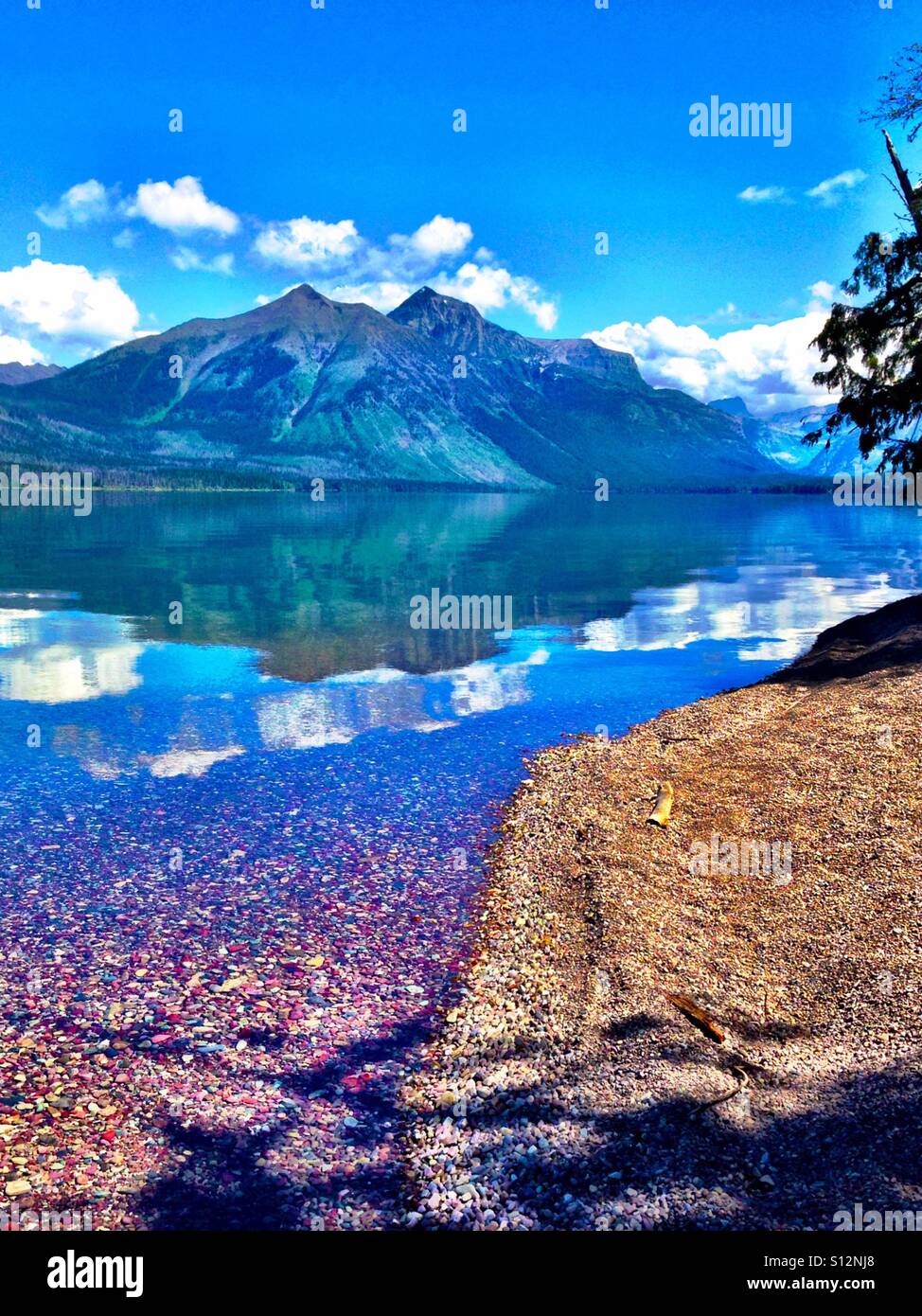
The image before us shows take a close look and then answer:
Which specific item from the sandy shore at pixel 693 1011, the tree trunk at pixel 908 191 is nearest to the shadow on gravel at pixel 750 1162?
the sandy shore at pixel 693 1011

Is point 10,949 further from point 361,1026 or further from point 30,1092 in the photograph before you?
point 361,1026

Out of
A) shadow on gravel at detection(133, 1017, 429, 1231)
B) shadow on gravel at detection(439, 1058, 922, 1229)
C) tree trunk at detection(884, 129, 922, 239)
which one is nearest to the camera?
shadow on gravel at detection(439, 1058, 922, 1229)

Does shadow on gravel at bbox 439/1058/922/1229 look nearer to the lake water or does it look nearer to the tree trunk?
the lake water

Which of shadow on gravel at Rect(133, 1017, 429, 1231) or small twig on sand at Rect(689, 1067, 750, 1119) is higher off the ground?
small twig on sand at Rect(689, 1067, 750, 1119)

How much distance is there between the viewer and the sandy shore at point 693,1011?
335 inches

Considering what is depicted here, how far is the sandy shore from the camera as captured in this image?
8.52 m

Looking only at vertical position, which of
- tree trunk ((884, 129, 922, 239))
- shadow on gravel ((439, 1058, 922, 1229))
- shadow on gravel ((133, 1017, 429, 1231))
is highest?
tree trunk ((884, 129, 922, 239))

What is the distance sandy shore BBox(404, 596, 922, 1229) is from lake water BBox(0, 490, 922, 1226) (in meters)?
1.05

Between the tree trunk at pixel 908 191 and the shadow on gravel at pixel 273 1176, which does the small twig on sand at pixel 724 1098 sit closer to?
the shadow on gravel at pixel 273 1176

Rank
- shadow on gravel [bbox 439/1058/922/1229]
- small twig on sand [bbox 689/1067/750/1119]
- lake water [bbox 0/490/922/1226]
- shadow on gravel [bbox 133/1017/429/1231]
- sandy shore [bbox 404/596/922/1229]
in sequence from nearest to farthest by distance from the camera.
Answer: shadow on gravel [bbox 439/1058/922/1229], sandy shore [bbox 404/596/922/1229], shadow on gravel [bbox 133/1017/429/1231], small twig on sand [bbox 689/1067/750/1119], lake water [bbox 0/490/922/1226]

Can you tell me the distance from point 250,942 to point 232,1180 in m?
5.40

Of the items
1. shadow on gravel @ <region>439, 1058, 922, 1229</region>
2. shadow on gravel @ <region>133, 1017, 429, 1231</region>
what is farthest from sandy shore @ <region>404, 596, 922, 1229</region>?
shadow on gravel @ <region>133, 1017, 429, 1231</region>

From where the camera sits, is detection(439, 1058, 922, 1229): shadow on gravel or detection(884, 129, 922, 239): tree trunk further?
detection(884, 129, 922, 239): tree trunk
